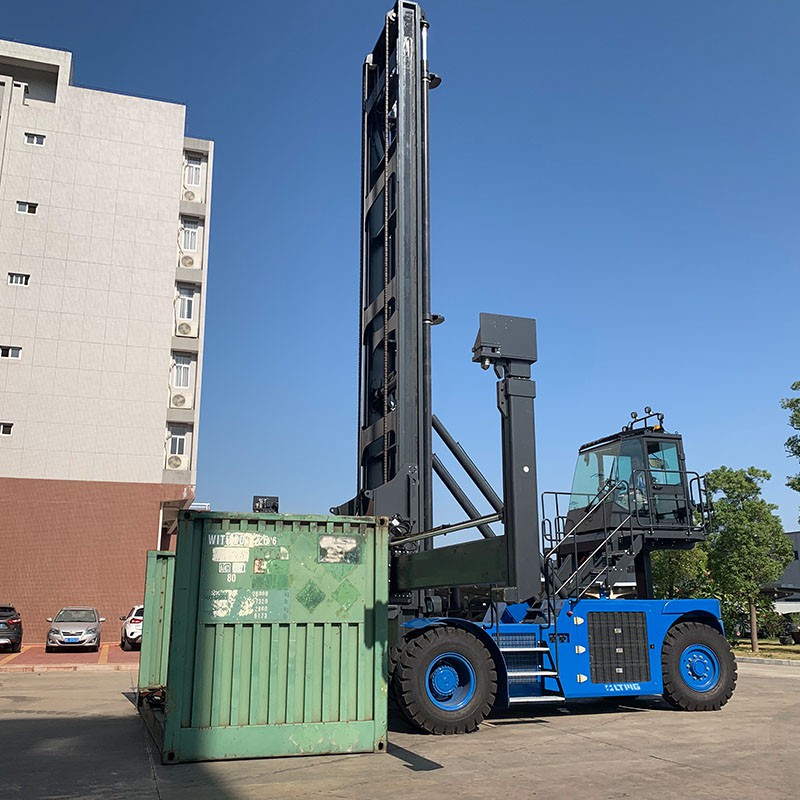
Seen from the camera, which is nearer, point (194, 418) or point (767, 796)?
point (767, 796)

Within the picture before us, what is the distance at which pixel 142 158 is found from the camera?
37.8 m

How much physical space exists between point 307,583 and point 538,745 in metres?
3.32

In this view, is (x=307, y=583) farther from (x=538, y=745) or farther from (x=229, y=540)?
(x=538, y=745)

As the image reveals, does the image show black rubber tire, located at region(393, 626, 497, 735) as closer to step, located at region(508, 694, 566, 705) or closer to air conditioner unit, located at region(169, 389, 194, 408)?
step, located at region(508, 694, 566, 705)

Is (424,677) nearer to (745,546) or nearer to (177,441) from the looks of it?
(745,546)

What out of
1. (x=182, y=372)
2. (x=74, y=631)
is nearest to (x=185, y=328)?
(x=182, y=372)

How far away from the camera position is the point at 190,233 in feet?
126

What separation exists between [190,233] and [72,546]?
597 inches

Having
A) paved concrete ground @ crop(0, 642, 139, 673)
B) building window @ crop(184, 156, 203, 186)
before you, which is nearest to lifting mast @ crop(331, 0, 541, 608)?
paved concrete ground @ crop(0, 642, 139, 673)

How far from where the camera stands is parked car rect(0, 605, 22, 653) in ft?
88.8

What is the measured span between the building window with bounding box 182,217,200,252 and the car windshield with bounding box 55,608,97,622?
1741 cm

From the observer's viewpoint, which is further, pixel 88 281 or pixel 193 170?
pixel 193 170

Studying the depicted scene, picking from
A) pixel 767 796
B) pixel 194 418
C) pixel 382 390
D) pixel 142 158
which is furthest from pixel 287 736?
pixel 142 158

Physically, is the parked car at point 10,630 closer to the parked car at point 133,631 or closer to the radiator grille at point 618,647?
the parked car at point 133,631
